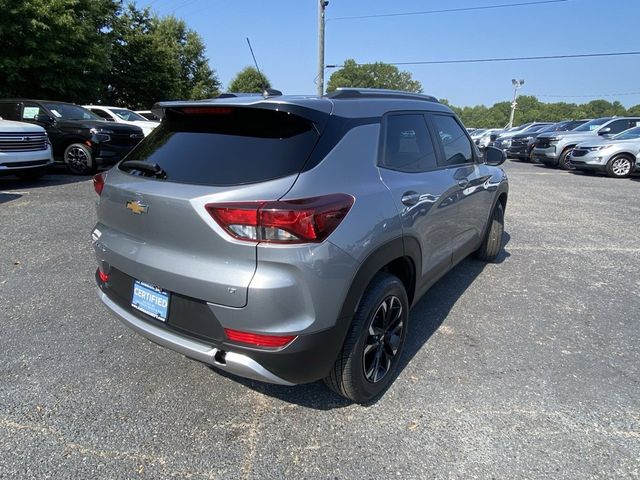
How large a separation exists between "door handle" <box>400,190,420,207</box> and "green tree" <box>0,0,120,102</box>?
602 inches

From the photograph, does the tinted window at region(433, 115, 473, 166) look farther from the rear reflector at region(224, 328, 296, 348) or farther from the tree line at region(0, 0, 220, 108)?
the tree line at region(0, 0, 220, 108)

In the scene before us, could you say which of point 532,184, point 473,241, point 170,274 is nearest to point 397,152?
point 170,274

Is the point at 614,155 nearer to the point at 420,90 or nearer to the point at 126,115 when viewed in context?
the point at 126,115

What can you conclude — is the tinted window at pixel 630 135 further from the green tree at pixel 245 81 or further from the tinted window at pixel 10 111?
the green tree at pixel 245 81

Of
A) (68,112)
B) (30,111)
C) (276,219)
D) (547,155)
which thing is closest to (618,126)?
(547,155)

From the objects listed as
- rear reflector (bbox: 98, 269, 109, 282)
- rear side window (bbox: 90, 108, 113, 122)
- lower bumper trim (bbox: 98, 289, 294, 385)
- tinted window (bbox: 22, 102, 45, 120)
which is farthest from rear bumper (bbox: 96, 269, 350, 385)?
rear side window (bbox: 90, 108, 113, 122)

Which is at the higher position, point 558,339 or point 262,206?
point 262,206

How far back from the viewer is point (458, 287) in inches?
168

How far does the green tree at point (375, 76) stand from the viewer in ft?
315

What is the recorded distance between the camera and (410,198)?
2629 mm

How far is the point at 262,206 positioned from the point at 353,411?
4.43ft

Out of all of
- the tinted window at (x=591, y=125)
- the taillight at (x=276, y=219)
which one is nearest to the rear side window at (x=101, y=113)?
the taillight at (x=276, y=219)

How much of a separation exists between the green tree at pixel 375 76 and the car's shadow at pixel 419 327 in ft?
310

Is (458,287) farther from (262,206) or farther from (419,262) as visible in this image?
(262,206)
